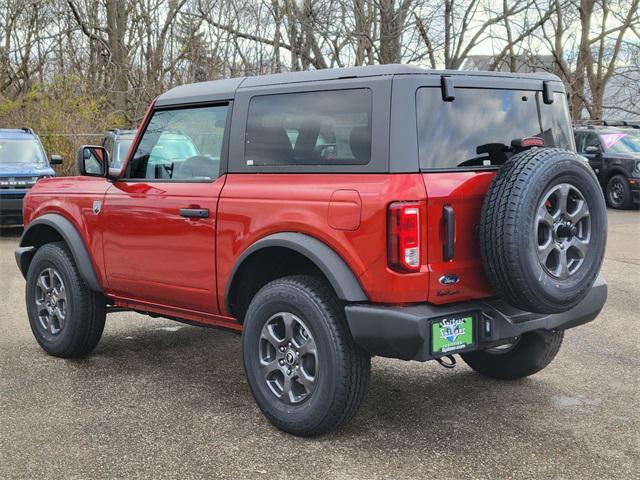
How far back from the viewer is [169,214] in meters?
4.86

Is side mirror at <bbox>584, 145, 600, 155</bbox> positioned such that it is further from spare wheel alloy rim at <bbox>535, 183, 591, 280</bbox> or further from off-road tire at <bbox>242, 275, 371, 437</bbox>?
off-road tire at <bbox>242, 275, 371, 437</bbox>

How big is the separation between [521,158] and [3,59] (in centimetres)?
2709

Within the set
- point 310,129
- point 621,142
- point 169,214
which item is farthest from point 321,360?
point 621,142

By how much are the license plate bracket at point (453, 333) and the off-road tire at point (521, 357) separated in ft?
3.32

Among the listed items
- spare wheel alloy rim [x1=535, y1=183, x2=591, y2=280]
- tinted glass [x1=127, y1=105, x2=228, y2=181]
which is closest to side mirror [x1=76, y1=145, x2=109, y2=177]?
tinted glass [x1=127, y1=105, x2=228, y2=181]

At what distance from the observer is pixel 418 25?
20812 mm

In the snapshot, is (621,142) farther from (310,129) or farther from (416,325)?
(416,325)

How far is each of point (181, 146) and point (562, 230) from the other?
7.78ft

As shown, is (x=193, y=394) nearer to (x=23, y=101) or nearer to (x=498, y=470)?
(x=498, y=470)

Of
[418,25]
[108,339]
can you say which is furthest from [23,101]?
[108,339]

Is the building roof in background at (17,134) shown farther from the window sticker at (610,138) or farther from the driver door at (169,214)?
the window sticker at (610,138)

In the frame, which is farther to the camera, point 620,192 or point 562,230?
point 620,192

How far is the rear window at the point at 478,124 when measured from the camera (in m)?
3.93

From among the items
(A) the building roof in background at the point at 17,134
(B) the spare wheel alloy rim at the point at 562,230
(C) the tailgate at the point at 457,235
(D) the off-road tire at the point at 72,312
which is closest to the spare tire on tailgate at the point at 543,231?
(B) the spare wheel alloy rim at the point at 562,230
